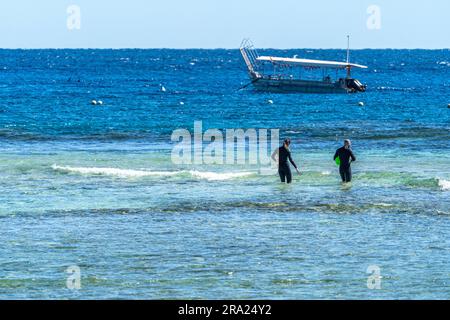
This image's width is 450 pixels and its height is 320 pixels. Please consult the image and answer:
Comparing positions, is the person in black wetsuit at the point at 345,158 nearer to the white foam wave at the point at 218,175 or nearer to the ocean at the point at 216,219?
the ocean at the point at 216,219

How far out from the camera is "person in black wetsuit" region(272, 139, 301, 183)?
92.7 ft

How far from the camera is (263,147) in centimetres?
4141

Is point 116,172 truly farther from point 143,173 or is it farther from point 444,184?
point 444,184

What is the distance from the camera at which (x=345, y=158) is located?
Result: 2869 centimetres

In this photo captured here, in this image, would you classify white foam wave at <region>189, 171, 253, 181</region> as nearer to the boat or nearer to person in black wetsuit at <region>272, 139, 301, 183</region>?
person in black wetsuit at <region>272, 139, 301, 183</region>

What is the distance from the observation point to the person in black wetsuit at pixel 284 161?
92.7 feet

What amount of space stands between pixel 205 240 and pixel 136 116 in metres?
40.5

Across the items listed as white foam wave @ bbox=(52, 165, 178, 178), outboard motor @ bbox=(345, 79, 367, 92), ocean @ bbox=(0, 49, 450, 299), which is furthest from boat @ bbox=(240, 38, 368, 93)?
white foam wave @ bbox=(52, 165, 178, 178)

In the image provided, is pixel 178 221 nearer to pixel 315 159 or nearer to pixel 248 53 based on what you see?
pixel 315 159

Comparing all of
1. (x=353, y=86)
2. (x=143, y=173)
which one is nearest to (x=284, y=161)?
(x=143, y=173)

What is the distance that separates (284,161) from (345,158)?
1832mm

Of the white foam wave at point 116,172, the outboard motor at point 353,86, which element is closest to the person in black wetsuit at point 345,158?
the white foam wave at point 116,172

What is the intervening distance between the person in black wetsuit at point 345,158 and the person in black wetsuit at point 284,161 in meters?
1.33

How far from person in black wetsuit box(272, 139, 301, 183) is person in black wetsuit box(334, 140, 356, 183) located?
1329 millimetres
